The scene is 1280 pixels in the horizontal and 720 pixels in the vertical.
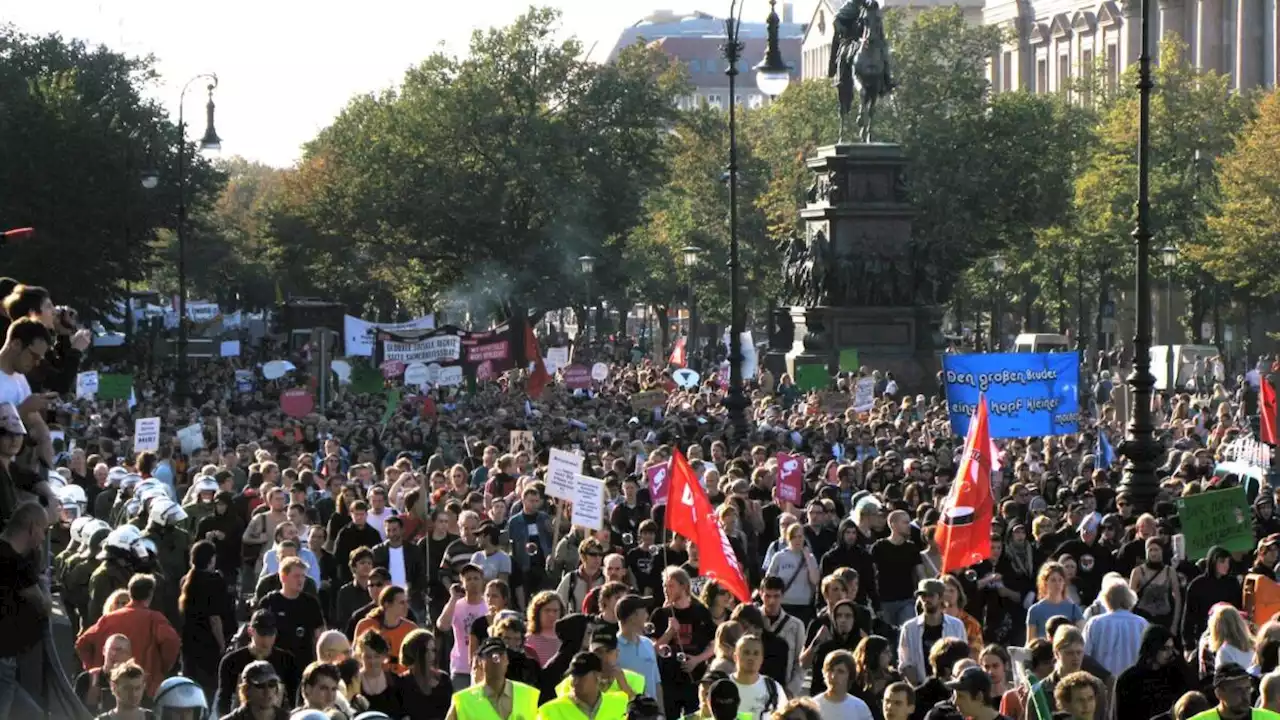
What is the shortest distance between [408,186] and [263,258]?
4434cm

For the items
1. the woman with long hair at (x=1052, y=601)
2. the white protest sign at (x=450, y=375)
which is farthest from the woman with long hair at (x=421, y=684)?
the white protest sign at (x=450, y=375)

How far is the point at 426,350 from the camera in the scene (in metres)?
39.8

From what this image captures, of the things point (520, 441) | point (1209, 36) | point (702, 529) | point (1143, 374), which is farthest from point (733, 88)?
point (1209, 36)

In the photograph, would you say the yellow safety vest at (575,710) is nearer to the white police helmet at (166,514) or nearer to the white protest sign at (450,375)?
the white police helmet at (166,514)

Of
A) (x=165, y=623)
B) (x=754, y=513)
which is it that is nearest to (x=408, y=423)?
(x=754, y=513)

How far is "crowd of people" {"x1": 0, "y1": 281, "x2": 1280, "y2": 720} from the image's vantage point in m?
11.4

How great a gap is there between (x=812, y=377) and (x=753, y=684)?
3063cm

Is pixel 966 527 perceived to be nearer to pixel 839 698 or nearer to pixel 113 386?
pixel 839 698

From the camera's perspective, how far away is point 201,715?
428 inches

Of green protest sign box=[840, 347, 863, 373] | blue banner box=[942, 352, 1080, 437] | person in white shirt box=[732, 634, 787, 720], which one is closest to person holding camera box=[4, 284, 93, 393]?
person in white shirt box=[732, 634, 787, 720]

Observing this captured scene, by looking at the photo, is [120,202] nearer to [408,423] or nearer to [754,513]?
[408,423]

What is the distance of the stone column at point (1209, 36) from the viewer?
105m

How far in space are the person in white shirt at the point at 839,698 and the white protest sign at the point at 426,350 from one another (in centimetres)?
2727

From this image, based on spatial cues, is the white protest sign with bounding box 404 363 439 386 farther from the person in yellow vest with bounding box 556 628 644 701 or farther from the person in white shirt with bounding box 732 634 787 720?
the person in yellow vest with bounding box 556 628 644 701
